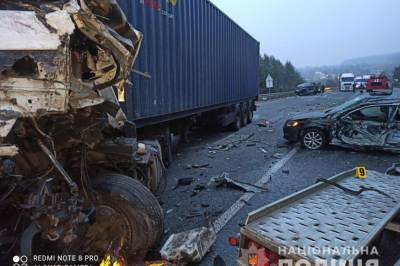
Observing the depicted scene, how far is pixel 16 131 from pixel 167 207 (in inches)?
115

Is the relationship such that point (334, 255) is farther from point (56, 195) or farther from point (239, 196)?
point (239, 196)

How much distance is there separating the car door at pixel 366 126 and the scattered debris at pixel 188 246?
20.2 feet

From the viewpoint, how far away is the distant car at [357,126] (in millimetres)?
8430

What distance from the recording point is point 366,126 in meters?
8.61

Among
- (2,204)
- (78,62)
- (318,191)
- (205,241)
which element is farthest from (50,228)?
(318,191)

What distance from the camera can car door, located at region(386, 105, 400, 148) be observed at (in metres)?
8.37

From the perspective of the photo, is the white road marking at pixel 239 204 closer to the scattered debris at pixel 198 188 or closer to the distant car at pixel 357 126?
the scattered debris at pixel 198 188

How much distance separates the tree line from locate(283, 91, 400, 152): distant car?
38.9 metres

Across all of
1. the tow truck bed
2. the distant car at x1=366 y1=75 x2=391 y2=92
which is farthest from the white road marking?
the distant car at x1=366 y1=75 x2=391 y2=92

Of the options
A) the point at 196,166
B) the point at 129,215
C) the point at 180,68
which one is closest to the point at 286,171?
A: the point at 196,166

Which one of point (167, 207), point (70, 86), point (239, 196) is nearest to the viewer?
point (70, 86)

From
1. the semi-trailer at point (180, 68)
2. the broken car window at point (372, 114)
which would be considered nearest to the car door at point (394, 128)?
the broken car window at point (372, 114)

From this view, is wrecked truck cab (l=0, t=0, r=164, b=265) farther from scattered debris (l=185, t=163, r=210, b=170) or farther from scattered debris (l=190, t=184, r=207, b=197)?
scattered debris (l=185, t=163, r=210, b=170)

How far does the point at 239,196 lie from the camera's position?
554 centimetres
